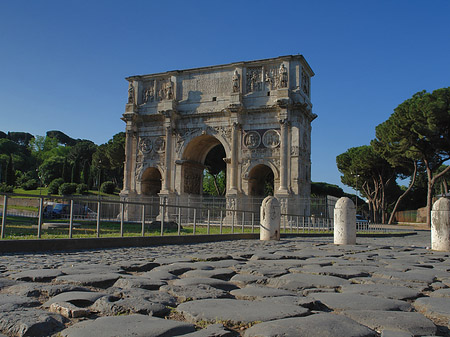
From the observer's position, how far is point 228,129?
27.6 meters

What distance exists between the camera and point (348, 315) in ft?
8.52

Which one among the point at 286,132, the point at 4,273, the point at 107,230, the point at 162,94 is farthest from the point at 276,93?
the point at 4,273

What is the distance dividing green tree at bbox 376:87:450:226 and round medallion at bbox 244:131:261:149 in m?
11.3

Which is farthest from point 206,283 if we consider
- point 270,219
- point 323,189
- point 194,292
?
point 323,189

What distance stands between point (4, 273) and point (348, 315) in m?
3.37

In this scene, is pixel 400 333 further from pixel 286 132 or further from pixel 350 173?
pixel 350 173

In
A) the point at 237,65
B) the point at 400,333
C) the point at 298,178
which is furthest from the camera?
the point at 237,65

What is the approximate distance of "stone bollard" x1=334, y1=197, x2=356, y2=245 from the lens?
1012 centimetres

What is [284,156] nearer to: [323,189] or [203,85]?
[203,85]

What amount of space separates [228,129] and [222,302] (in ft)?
82.0

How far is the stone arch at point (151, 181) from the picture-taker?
→ 30.0m

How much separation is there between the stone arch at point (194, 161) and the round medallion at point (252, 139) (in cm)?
246

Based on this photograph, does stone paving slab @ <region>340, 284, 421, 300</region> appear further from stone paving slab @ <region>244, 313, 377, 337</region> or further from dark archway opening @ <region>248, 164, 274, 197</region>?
dark archway opening @ <region>248, 164, 274, 197</region>

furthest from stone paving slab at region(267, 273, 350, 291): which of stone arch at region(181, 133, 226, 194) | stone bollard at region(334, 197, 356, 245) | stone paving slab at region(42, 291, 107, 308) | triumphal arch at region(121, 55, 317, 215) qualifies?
stone arch at region(181, 133, 226, 194)
